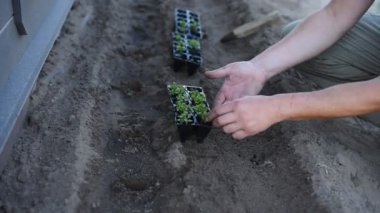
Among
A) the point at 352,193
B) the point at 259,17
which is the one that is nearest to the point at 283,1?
the point at 259,17

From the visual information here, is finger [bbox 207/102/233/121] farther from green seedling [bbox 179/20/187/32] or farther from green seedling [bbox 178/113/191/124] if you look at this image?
green seedling [bbox 179/20/187/32]

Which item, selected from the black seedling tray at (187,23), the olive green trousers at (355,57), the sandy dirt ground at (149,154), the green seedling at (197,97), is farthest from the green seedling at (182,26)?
the olive green trousers at (355,57)

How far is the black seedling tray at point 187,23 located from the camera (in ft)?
11.4

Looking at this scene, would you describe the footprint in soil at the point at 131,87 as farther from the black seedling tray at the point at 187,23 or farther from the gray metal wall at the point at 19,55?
the black seedling tray at the point at 187,23

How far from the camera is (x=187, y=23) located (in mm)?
3541

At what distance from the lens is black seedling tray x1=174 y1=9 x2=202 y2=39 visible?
11.4 ft

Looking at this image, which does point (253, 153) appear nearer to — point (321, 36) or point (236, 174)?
point (236, 174)

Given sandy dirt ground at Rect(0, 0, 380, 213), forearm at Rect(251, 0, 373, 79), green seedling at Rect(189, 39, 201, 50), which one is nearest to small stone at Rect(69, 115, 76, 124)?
sandy dirt ground at Rect(0, 0, 380, 213)

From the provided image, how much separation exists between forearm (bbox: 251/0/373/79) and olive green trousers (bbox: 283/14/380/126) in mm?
205

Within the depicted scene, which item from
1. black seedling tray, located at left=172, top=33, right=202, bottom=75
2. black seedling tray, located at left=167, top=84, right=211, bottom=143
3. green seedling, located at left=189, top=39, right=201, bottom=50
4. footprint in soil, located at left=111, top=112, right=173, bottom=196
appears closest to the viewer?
footprint in soil, located at left=111, top=112, right=173, bottom=196

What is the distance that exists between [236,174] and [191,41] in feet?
3.85

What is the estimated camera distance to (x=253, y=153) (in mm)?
2557

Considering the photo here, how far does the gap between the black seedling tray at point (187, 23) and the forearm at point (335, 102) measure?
1559mm

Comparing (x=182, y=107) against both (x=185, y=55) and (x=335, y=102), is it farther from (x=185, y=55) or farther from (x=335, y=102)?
(x=335, y=102)
